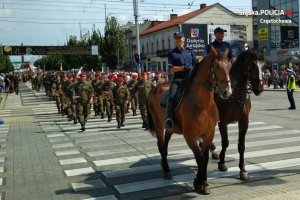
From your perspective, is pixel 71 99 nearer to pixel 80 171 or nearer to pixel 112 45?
pixel 80 171

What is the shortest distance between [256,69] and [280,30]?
4875 cm

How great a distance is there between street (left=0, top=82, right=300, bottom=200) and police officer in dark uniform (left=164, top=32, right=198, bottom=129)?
4.06 feet

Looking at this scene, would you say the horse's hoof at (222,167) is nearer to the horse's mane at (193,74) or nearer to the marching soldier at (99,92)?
the horse's mane at (193,74)

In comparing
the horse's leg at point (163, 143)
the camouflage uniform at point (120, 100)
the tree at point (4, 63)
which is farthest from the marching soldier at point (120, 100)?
the tree at point (4, 63)

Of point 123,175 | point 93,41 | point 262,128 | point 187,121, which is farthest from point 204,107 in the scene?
point 93,41

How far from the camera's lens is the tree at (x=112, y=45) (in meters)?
54.4

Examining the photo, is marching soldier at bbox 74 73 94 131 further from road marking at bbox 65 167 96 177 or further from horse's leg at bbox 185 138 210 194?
horse's leg at bbox 185 138 210 194

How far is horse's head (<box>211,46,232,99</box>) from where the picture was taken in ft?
20.1

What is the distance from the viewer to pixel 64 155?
34.1 ft

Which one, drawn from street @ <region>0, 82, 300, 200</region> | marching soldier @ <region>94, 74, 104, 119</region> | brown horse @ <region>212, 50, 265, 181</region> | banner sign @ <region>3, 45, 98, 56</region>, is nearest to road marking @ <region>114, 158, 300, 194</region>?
street @ <region>0, 82, 300, 200</region>

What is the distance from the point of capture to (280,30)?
52.9 meters

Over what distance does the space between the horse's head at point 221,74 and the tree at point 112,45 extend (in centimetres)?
4840

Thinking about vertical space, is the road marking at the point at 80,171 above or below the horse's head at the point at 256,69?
below

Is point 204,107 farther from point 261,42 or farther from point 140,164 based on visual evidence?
point 261,42
